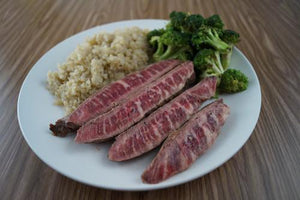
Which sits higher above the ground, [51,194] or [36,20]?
[36,20]

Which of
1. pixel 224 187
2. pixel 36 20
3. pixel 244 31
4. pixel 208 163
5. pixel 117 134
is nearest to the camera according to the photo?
pixel 208 163

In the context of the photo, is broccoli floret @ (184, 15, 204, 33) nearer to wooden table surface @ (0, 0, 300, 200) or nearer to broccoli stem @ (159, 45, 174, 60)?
broccoli stem @ (159, 45, 174, 60)

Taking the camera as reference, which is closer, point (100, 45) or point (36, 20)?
point (100, 45)

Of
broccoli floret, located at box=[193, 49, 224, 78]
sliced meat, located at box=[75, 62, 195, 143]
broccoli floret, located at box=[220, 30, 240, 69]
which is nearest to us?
sliced meat, located at box=[75, 62, 195, 143]

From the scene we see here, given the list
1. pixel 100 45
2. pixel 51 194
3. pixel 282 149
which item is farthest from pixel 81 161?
pixel 282 149

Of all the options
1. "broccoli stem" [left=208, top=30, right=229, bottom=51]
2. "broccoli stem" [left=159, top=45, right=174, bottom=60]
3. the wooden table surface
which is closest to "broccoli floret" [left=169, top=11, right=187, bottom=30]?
"broccoli stem" [left=159, top=45, right=174, bottom=60]

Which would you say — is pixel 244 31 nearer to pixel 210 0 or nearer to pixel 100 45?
A: pixel 210 0
